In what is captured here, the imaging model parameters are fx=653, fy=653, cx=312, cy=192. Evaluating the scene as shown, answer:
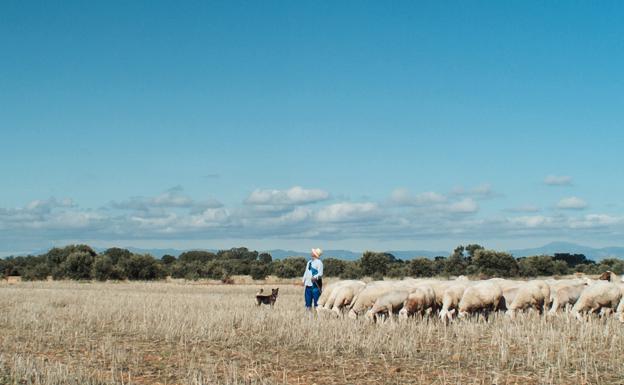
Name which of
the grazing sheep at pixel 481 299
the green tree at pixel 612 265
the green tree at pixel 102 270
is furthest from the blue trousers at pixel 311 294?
the green tree at pixel 612 265

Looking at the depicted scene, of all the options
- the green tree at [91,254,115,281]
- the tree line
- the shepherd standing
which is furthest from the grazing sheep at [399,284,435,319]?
the green tree at [91,254,115,281]

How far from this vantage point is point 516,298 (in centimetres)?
2006

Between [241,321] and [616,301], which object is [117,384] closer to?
[241,321]

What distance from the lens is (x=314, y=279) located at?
21.8 meters

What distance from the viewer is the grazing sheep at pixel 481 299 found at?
62.4 ft

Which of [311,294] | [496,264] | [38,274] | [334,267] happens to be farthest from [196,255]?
[311,294]

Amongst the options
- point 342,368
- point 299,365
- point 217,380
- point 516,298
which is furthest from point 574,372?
point 516,298

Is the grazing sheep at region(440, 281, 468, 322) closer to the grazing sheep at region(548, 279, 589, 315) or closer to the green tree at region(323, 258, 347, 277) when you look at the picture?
the grazing sheep at region(548, 279, 589, 315)

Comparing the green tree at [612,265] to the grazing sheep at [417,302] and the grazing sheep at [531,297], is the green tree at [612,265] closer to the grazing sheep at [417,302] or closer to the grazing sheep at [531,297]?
the grazing sheep at [531,297]

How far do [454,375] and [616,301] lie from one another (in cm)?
1080

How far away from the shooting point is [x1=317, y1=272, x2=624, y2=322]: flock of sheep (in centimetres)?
1872

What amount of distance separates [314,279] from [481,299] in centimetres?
554

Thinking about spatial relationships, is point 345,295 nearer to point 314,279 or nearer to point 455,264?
point 314,279

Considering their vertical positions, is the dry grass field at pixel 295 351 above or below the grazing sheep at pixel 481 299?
below
